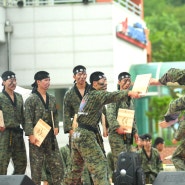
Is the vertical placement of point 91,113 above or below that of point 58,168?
above

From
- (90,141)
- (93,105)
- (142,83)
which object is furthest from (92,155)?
(142,83)

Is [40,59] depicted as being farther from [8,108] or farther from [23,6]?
[8,108]

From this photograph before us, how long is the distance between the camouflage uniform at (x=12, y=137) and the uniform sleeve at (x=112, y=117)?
4.88 ft

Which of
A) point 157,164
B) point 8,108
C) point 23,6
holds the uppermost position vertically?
point 23,6

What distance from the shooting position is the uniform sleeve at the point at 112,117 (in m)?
16.8

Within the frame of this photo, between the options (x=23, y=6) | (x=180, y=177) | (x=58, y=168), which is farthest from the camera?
(x=23, y=6)

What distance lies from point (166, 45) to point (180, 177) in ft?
139

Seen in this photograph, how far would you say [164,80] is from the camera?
44.5 ft

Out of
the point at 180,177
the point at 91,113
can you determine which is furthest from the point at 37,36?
the point at 180,177

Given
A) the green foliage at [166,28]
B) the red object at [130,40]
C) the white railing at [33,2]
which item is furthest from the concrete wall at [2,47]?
the green foliage at [166,28]

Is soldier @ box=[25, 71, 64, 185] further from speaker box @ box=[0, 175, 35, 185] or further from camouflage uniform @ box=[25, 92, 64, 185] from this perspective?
speaker box @ box=[0, 175, 35, 185]

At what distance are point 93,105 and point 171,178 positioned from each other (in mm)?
2335

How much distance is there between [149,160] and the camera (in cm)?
1958

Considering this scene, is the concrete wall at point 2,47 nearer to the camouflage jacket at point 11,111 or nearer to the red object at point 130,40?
the red object at point 130,40
